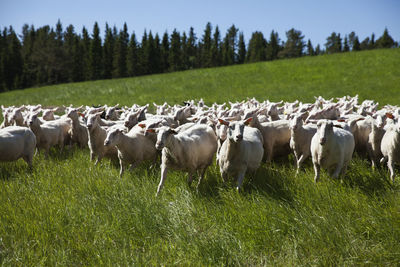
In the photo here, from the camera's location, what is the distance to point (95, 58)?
7062cm

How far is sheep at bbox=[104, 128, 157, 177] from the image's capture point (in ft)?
23.6

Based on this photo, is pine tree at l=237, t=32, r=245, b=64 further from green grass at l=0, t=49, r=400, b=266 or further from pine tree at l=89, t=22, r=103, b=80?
green grass at l=0, t=49, r=400, b=266

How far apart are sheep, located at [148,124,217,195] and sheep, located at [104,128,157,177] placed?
3.70 ft

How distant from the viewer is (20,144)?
301 inches

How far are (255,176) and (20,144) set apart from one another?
5.47 meters

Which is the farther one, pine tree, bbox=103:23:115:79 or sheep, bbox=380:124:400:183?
pine tree, bbox=103:23:115:79

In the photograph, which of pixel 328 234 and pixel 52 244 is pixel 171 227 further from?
pixel 328 234

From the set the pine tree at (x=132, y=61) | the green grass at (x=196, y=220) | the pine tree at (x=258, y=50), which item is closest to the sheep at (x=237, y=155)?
the green grass at (x=196, y=220)

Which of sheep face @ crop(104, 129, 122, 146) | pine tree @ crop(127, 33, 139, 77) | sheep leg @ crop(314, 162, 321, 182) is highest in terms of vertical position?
pine tree @ crop(127, 33, 139, 77)

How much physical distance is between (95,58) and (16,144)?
6770 centimetres

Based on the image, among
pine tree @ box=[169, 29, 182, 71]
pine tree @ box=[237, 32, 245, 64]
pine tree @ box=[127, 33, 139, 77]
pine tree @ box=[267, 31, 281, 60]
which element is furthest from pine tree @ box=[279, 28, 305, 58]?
pine tree @ box=[127, 33, 139, 77]

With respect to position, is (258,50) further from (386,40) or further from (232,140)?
(232,140)

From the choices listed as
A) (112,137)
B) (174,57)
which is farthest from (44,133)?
(174,57)

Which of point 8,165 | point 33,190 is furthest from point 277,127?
point 8,165
